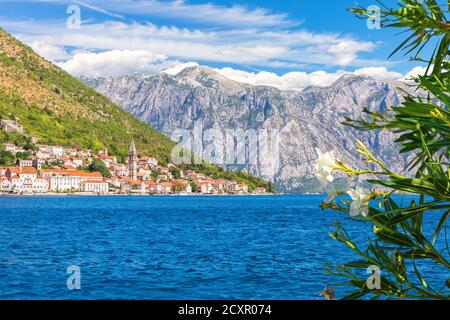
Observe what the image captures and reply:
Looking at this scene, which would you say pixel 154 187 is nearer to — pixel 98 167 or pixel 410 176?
pixel 98 167

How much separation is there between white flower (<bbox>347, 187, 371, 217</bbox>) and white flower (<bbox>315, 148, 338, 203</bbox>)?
0.23 feet

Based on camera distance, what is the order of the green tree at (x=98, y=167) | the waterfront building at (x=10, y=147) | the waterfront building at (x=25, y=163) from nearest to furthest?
the waterfront building at (x=25, y=163), the waterfront building at (x=10, y=147), the green tree at (x=98, y=167)

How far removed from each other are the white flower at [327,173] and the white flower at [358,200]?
7 centimetres

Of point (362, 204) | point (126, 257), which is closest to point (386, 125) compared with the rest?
point (362, 204)

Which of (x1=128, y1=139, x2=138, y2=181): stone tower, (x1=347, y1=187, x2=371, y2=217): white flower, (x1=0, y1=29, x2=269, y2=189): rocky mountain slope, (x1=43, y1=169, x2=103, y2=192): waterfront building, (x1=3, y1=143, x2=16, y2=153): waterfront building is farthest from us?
(x1=128, y1=139, x2=138, y2=181): stone tower

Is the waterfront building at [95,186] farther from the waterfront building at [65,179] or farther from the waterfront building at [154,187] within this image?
the waterfront building at [154,187]

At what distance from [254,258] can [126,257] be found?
644cm

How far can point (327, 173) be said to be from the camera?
212 centimetres

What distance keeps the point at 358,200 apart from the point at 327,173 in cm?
15

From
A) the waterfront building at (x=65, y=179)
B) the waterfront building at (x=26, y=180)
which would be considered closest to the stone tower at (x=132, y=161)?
the waterfront building at (x=65, y=179)

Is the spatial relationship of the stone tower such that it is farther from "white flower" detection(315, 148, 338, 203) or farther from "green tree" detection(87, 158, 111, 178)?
"white flower" detection(315, 148, 338, 203)

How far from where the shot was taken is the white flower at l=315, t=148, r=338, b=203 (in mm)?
2131

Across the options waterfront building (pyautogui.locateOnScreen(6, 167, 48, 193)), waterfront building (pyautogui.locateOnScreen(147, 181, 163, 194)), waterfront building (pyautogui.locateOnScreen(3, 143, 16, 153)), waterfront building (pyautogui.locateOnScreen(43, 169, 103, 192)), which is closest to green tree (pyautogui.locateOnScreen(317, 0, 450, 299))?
waterfront building (pyautogui.locateOnScreen(6, 167, 48, 193))

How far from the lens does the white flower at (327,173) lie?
2.13m
